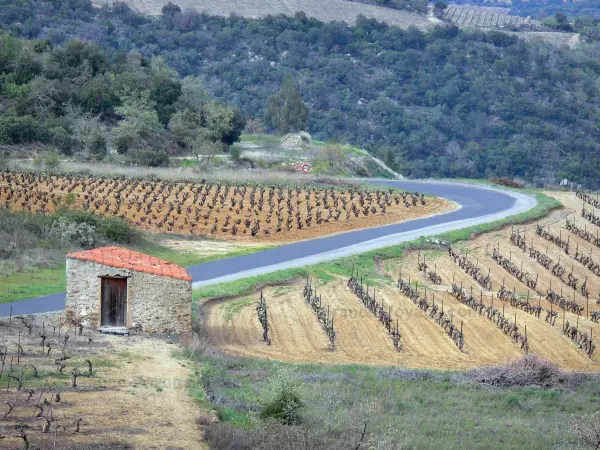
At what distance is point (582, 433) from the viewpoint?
2162cm

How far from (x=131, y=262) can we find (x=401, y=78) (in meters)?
97.3

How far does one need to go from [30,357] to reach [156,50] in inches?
4129

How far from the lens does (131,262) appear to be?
2938cm

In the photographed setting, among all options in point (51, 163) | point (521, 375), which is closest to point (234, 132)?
point (51, 163)

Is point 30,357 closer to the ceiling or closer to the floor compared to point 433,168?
closer to the ceiling

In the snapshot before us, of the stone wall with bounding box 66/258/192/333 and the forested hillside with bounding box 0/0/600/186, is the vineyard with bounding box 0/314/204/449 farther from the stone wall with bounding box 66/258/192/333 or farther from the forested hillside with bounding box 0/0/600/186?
the forested hillside with bounding box 0/0/600/186

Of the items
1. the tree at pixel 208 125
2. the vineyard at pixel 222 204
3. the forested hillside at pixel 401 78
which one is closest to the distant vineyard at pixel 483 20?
the forested hillside at pixel 401 78

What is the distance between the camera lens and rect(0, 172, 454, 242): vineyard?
49219 mm

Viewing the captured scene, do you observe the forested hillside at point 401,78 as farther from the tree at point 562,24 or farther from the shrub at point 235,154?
the shrub at point 235,154

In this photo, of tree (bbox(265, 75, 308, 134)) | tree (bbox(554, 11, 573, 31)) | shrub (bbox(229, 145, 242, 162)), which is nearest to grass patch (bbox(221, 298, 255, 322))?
shrub (bbox(229, 145, 242, 162))

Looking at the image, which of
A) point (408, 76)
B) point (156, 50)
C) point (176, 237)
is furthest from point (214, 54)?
point (176, 237)

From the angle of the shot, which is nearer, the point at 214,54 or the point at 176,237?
the point at 176,237

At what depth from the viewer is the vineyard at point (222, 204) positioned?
49.2 meters

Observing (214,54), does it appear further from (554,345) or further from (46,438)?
(46,438)
